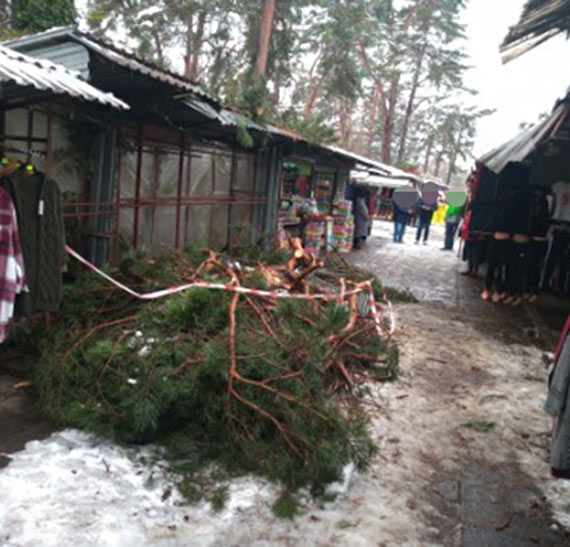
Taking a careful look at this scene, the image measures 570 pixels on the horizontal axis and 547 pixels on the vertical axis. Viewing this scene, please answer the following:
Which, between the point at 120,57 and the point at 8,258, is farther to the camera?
the point at 120,57

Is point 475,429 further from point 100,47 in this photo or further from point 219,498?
point 100,47

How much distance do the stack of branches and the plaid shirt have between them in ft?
1.75

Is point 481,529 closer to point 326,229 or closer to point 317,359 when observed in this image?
point 317,359

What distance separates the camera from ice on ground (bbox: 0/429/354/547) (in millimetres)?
2771

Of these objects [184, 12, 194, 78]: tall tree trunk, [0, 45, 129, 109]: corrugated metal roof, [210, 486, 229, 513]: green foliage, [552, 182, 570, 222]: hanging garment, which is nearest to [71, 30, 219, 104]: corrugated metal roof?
A: [0, 45, 129, 109]: corrugated metal roof

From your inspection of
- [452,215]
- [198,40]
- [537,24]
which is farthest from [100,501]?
[198,40]

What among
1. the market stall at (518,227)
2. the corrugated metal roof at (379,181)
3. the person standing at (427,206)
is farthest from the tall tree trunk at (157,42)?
the market stall at (518,227)

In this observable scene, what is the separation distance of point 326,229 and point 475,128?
110ft

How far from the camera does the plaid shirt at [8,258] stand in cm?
384

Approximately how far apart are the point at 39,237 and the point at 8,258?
0.33 metres

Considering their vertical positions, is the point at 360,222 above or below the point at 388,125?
below

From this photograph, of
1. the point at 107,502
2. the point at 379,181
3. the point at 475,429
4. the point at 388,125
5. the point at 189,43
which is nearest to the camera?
the point at 107,502

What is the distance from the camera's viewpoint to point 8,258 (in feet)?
12.6

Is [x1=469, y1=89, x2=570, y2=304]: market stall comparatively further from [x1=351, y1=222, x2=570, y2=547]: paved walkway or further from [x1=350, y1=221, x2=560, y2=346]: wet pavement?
[x1=351, y1=222, x2=570, y2=547]: paved walkway
